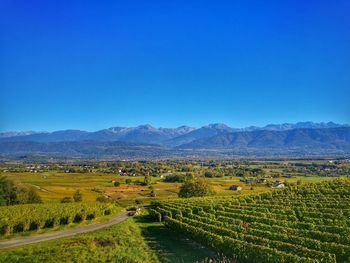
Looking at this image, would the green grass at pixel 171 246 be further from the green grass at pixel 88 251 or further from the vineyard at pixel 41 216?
the vineyard at pixel 41 216

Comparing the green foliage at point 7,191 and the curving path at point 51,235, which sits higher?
the green foliage at point 7,191

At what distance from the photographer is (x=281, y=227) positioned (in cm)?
4016

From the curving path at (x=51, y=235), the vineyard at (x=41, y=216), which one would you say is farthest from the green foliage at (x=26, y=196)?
the curving path at (x=51, y=235)

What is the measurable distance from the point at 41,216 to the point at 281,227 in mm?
34370

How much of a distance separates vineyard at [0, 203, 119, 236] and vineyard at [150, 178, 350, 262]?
11769 millimetres

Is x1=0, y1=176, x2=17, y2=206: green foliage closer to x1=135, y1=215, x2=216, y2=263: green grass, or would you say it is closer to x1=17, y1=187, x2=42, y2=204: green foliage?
x1=17, y1=187, x2=42, y2=204: green foliage

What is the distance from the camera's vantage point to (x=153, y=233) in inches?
2101

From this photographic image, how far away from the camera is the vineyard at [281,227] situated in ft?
98.5

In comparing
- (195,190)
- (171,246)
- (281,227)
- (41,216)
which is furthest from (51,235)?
(195,190)

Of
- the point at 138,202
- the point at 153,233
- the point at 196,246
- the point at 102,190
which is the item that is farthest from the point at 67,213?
the point at 102,190

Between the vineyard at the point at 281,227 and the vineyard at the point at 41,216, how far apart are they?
11.8 m

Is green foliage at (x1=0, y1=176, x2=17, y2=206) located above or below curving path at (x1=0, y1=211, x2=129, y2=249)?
above

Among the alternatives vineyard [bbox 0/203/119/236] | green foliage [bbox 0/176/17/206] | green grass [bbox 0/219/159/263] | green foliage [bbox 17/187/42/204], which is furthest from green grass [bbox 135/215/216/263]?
green foliage [bbox 0/176/17/206]

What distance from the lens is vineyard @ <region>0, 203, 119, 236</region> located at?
5353 cm
